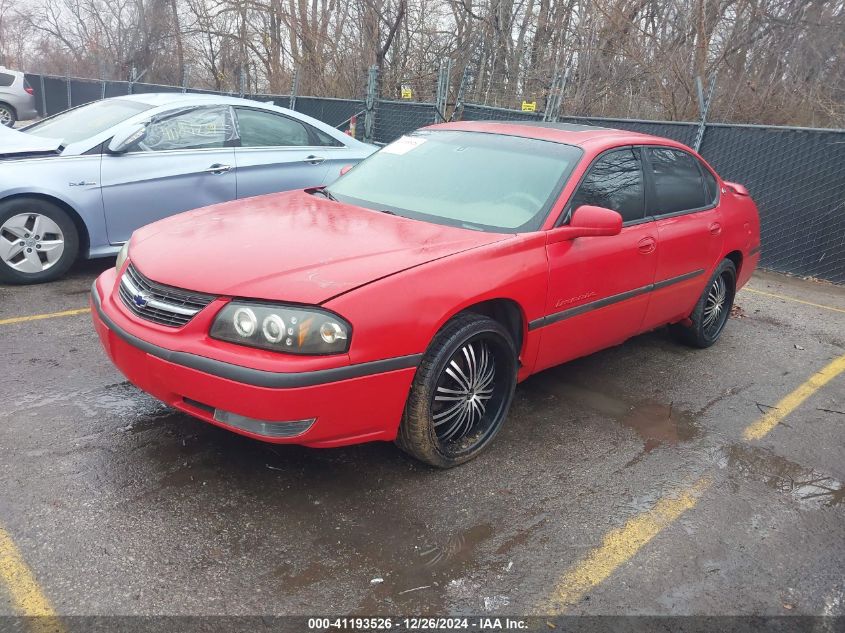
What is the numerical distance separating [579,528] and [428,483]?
2.23 feet

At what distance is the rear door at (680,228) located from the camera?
431 centimetres

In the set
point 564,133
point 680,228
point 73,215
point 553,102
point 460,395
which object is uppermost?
point 553,102

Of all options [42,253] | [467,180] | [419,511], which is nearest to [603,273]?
[467,180]

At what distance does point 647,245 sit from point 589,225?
0.80 meters

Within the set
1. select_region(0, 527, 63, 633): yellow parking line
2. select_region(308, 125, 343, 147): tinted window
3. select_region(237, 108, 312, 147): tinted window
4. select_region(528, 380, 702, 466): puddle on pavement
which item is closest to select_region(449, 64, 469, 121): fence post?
select_region(308, 125, 343, 147): tinted window

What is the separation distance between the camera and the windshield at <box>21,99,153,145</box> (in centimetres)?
575

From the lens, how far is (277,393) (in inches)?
101

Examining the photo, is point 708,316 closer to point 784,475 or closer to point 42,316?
point 784,475

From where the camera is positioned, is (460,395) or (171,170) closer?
(460,395)

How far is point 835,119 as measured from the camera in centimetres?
1019

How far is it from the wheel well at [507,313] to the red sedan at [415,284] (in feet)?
0.04

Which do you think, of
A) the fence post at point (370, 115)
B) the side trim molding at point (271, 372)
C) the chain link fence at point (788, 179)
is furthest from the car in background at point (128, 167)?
the fence post at point (370, 115)

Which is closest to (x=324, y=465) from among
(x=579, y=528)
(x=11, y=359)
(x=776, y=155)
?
(x=579, y=528)

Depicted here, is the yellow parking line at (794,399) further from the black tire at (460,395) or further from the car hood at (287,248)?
the car hood at (287,248)
